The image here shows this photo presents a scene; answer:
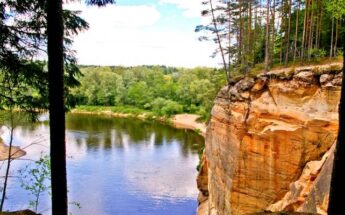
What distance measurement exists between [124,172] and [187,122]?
34.0 meters

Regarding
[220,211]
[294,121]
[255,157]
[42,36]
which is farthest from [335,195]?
[220,211]

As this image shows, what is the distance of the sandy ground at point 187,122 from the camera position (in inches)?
2298

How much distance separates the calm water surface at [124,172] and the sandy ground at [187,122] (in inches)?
336

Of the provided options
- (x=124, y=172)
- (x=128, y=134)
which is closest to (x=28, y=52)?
(x=124, y=172)

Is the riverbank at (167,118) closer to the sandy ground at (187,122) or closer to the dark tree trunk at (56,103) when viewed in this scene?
the sandy ground at (187,122)

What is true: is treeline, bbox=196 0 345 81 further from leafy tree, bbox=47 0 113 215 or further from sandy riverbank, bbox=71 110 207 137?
sandy riverbank, bbox=71 110 207 137

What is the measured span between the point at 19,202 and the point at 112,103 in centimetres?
5993

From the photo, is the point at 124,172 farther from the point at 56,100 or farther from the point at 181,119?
the point at 181,119

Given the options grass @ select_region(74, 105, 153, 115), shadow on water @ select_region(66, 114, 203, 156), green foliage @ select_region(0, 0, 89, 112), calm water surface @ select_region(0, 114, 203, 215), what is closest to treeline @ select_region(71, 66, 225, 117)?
grass @ select_region(74, 105, 153, 115)

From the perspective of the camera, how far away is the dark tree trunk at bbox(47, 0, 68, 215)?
207 inches

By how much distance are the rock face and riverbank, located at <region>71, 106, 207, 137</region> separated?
3586cm

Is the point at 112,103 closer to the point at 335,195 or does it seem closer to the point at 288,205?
the point at 288,205

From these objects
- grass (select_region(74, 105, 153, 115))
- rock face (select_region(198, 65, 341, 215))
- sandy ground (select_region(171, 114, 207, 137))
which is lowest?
sandy ground (select_region(171, 114, 207, 137))

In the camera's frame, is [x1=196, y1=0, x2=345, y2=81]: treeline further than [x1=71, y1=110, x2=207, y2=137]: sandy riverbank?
No
